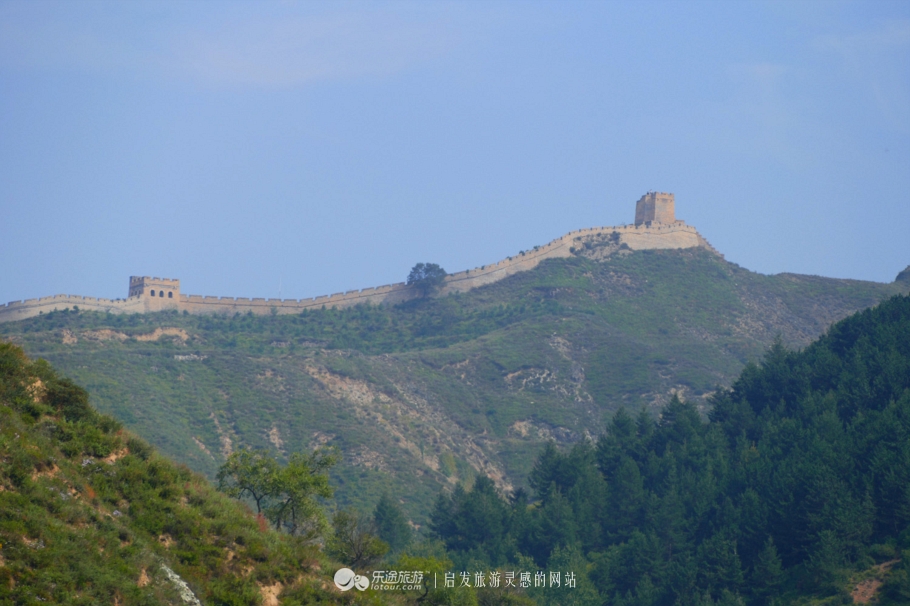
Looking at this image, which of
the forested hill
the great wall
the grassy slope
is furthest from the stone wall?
the grassy slope

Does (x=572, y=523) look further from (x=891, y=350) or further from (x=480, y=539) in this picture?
(x=891, y=350)

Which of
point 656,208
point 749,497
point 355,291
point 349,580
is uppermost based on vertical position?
point 656,208

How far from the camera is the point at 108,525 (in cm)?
1727

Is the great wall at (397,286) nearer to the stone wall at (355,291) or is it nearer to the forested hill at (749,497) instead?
the stone wall at (355,291)

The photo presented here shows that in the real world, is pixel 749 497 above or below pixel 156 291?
below

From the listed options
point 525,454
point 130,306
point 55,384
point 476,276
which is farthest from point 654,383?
point 55,384

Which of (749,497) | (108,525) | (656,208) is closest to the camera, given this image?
(108,525)

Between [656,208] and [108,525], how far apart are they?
7300 cm

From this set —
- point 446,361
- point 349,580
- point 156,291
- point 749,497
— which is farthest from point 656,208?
point 349,580

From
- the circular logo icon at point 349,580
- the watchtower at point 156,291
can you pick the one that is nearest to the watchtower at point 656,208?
the watchtower at point 156,291

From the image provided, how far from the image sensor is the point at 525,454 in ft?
194

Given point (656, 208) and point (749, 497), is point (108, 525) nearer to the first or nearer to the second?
point (749, 497)

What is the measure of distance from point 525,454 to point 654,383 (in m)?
9.77

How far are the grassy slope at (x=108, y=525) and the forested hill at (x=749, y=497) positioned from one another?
16929 mm
